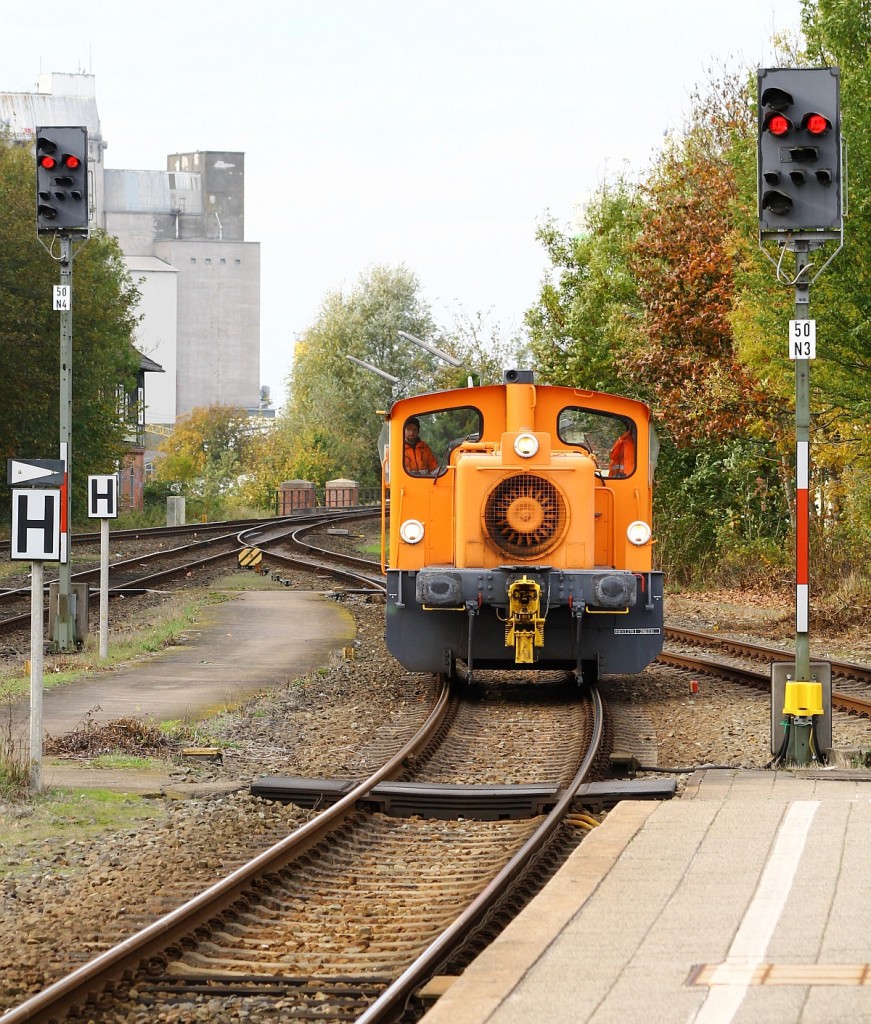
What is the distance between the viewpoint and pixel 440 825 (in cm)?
938

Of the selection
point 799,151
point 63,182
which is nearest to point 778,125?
point 799,151

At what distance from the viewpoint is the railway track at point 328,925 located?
19.1 ft

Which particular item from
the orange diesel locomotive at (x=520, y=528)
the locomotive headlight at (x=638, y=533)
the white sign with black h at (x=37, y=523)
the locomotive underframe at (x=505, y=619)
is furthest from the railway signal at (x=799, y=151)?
the white sign with black h at (x=37, y=523)

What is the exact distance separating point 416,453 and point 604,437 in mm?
1854

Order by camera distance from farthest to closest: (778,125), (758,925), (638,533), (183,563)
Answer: (183,563) → (638,533) → (778,125) → (758,925)

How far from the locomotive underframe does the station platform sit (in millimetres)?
4818

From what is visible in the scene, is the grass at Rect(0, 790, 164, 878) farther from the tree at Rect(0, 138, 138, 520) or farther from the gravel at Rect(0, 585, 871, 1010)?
the tree at Rect(0, 138, 138, 520)

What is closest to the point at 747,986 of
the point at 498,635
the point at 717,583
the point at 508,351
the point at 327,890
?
the point at 327,890

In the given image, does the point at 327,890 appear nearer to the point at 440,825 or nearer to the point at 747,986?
the point at 440,825

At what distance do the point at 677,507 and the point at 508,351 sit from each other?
18.7m

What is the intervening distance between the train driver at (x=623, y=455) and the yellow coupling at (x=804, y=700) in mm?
4332

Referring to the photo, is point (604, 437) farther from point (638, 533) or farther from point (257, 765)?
point (257, 765)

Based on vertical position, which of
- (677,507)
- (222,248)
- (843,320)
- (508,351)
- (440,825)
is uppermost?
(222,248)

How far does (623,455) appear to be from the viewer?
1471cm
